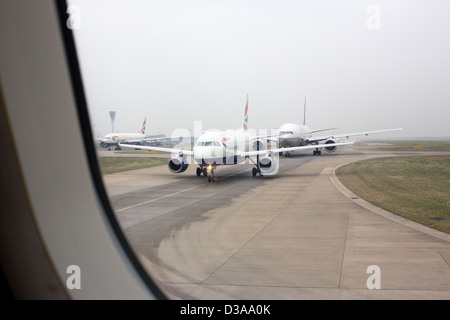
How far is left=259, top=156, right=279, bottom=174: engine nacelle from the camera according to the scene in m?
21.9

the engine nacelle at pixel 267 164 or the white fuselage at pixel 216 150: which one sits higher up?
the white fuselage at pixel 216 150

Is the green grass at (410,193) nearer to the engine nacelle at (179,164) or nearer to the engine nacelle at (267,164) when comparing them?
the engine nacelle at (267,164)

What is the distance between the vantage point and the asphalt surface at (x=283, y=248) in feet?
17.9

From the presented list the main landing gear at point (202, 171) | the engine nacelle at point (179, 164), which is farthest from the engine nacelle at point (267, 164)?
the engine nacelle at point (179, 164)

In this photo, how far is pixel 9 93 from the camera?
244 centimetres

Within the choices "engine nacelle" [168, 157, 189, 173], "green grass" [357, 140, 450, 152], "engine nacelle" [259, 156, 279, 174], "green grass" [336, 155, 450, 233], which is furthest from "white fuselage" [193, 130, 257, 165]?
"green grass" [357, 140, 450, 152]

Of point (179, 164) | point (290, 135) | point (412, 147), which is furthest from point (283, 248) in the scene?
point (412, 147)

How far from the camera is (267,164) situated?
2192 centimetres

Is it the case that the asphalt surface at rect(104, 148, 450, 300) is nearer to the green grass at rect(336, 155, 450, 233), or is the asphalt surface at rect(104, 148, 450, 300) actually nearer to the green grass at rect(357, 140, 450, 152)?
the green grass at rect(336, 155, 450, 233)

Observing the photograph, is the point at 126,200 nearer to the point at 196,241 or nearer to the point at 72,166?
the point at 196,241

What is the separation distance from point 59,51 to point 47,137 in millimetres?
569

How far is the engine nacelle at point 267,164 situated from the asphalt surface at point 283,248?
295 inches

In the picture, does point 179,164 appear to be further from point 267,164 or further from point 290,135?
point 290,135
